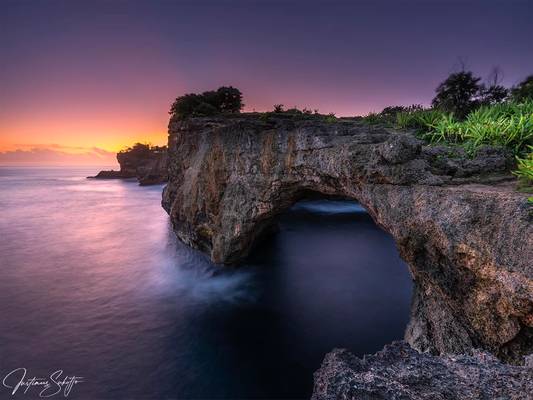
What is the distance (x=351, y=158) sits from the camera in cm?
712

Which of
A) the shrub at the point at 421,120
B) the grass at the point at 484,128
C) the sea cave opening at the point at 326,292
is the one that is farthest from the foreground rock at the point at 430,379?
the shrub at the point at 421,120

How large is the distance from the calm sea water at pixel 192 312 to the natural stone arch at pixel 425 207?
2848 millimetres

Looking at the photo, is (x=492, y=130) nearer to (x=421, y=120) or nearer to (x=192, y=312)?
(x=421, y=120)

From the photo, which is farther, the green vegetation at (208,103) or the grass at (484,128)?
the green vegetation at (208,103)

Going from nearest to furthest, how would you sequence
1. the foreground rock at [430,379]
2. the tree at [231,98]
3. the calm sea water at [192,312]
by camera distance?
the foreground rock at [430,379], the calm sea water at [192,312], the tree at [231,98]

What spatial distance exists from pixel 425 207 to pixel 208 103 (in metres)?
14.3

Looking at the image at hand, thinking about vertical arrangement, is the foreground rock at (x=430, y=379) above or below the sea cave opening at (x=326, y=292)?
above

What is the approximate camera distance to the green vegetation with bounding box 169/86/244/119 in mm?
15531

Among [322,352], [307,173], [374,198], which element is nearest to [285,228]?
[307,173]

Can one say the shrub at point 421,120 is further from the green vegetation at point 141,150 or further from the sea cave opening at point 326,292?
the green vegetation at point 141,150

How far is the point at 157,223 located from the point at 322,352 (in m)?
19.0

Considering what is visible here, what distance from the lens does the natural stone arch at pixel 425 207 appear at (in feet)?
12.8

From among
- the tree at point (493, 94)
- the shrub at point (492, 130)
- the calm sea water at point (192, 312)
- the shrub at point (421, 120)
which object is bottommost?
the calm sea water at point (192, 312)

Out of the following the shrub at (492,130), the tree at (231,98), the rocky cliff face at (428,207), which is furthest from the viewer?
the tree at (231,98)
